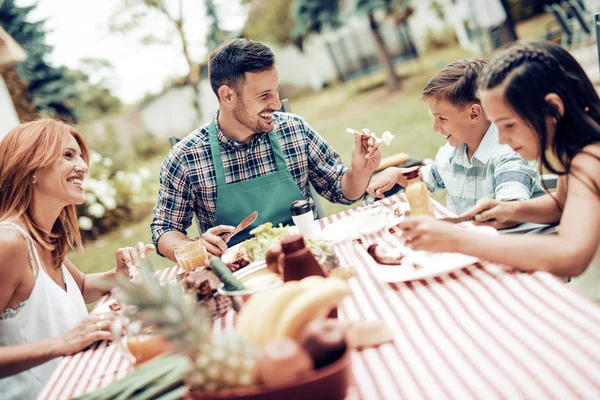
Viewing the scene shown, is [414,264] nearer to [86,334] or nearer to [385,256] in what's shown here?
[385,256]

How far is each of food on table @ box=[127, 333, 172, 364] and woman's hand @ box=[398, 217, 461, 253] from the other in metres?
0.78

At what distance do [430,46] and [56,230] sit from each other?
60.2 ft

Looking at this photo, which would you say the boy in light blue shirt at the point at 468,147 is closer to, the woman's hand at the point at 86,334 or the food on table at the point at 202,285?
the food on table at the point at 202,285

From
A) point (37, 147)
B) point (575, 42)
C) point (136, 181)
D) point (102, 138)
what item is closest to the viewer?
point (37, 147)

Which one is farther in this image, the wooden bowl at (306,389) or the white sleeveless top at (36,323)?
the white sleeveless top at (36,323)

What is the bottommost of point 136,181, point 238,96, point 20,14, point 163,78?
point 136,181

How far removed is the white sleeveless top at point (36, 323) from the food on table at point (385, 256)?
4.50 feet

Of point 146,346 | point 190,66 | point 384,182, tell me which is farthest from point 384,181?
point 190,66

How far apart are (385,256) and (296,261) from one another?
0.39 meters

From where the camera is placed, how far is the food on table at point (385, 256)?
1.63 metres

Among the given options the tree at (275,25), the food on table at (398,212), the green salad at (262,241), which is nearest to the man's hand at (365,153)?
the food on table at (398,212)

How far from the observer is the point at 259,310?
3.49 ft

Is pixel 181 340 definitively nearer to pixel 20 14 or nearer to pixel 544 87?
pixel 544 87

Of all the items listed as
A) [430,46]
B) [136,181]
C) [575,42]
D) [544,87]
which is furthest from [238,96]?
[430,46]
